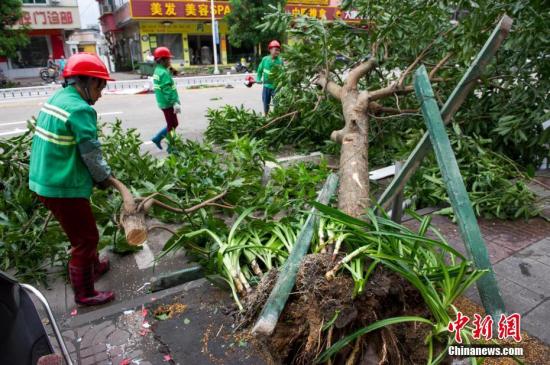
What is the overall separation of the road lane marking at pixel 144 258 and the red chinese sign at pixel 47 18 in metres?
28.2

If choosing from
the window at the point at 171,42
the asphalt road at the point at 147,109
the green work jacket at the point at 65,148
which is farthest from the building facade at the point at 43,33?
the green work jacket at the point at 65,148

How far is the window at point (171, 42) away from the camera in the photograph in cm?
2800

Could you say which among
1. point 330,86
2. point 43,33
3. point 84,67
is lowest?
point 330,86

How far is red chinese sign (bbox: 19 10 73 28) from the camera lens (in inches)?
1023

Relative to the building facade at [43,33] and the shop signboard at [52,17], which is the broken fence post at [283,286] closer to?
the building facade at [43,33]

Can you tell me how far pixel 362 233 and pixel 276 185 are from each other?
2066 mm

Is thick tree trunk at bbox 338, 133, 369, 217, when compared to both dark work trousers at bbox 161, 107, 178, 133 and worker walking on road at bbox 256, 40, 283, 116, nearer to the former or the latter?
dark work trousers at bbox 161, 107, 178, 133

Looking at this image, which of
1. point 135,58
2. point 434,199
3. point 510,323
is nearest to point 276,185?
point 434,199

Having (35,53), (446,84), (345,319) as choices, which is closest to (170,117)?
(446,84)

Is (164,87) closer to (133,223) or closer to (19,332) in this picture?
(133,223)

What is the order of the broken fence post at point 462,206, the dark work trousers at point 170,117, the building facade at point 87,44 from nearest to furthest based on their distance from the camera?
the broken fence post at point 462,206, the dark work trousers at point 170,117, the building facade at point 87,44

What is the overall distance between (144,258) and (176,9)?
26.8m

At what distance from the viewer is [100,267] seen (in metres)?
3.56

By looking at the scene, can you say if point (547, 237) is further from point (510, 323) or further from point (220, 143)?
point (220, 143)
